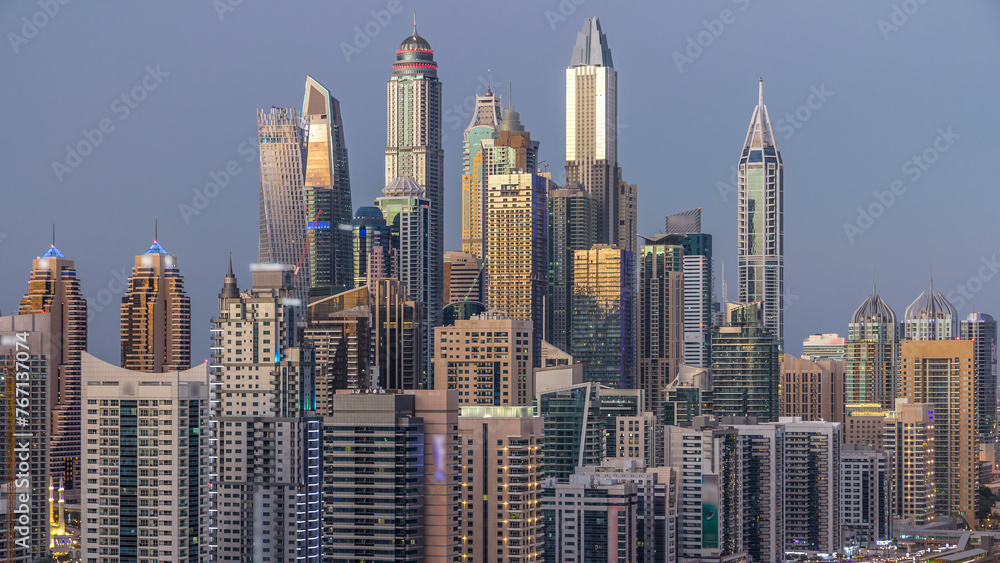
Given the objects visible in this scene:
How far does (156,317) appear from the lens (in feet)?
373

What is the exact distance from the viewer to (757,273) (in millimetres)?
195875

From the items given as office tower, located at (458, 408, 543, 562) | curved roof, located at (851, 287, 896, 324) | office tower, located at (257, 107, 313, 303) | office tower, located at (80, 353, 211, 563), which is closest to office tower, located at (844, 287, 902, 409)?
curved roof, located at (851, 287, 896, 324)

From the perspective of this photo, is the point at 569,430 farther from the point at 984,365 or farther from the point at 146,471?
the point at 984,365

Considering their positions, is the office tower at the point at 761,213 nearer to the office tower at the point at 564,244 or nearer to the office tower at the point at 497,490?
the office tower at the point at 564,244

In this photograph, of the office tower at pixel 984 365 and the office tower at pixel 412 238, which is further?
the office tower at pixel 412 238

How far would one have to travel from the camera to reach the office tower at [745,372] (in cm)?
13075

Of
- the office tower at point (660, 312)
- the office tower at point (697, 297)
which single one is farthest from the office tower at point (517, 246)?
the office tower at point (697, 297)

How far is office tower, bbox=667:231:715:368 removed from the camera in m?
158

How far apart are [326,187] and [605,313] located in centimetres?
2789

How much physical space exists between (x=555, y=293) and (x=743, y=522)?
65.4m

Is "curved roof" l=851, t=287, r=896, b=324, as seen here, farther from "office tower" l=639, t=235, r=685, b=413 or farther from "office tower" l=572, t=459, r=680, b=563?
"office tower" l=572, t=459, r=680, b=563

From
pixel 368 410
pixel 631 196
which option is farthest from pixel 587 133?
pixel 368 410

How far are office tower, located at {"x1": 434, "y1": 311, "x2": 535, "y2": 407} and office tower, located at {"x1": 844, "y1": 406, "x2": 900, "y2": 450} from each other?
38538mm

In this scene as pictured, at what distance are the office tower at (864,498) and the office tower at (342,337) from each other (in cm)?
3169
